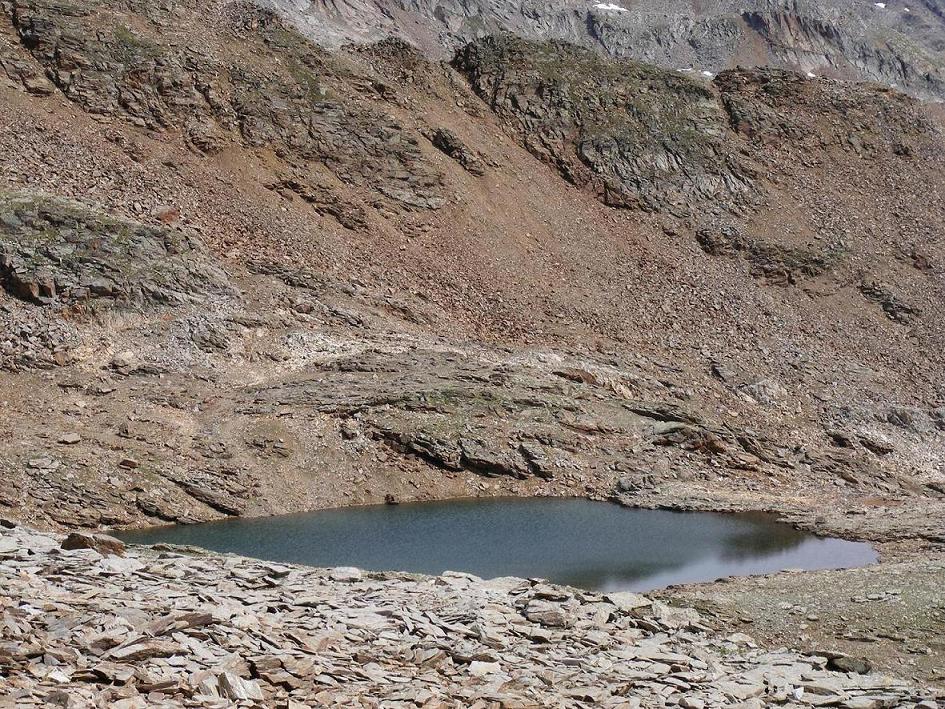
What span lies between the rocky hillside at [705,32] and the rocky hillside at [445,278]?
29421mm

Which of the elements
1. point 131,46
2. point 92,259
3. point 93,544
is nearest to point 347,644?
point 93,544

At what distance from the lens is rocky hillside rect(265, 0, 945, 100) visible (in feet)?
359

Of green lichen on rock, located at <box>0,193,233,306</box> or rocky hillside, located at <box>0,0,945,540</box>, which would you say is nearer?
rocky hillside, located at <box>0,0,945,540</box>

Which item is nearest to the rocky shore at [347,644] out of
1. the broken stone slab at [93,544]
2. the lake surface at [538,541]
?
the broken stone slab at [93,544]

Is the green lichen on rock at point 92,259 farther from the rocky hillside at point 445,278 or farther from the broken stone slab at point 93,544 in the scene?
the broken stone slab at point 93,544

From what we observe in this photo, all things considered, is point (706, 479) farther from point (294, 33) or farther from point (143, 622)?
point (294, 33)

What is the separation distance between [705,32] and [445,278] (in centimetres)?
7701

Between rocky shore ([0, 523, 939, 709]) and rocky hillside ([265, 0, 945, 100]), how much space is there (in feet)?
266

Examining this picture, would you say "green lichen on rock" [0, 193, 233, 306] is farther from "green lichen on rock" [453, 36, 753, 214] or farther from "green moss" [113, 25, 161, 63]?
"green lichen on rock" [453, 36, 753, 214]

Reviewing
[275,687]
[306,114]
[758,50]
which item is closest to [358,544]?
[275,687]

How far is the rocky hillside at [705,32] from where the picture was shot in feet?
359

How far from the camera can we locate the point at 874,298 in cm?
7125

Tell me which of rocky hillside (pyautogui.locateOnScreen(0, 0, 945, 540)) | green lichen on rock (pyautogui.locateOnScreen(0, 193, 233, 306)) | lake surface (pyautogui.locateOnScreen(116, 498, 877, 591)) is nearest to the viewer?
lake surface (pyautogui.locateOnScreen(116, 498, 877, 591))

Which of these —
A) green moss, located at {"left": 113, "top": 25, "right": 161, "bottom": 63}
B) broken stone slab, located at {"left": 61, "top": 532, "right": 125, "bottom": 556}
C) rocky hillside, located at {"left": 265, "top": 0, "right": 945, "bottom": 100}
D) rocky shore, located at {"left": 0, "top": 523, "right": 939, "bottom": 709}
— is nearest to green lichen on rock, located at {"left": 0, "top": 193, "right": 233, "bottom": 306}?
green moss, located at {"left": 113, "top": 25, "right": 161, "bottom": 63}
